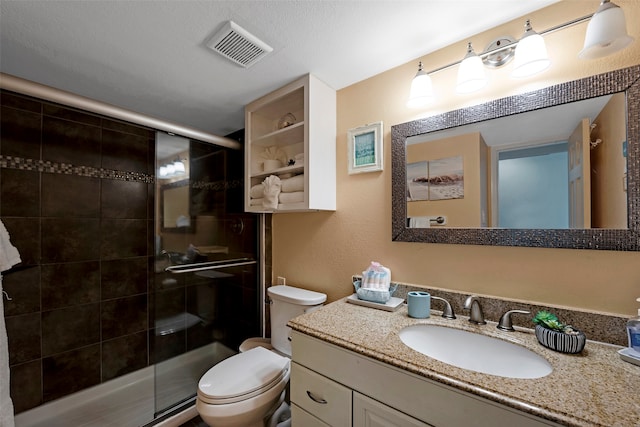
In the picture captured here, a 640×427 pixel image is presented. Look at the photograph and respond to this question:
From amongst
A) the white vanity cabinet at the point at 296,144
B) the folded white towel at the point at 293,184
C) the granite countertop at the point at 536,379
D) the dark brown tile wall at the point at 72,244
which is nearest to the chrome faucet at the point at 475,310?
the granite countertop at the point at 536,379

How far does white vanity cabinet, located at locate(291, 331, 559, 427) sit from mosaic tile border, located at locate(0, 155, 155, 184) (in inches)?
76.3

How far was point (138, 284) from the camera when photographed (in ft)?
6.91

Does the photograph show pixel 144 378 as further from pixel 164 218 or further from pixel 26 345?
pixel 164 218

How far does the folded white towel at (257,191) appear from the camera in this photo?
1767mm

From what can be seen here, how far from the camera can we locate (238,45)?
1.25m

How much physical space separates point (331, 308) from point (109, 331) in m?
1.84

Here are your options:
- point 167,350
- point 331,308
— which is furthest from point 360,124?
point 167,350

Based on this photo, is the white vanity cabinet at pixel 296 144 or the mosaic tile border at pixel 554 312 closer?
the mosaic tile border at pixel 554 312

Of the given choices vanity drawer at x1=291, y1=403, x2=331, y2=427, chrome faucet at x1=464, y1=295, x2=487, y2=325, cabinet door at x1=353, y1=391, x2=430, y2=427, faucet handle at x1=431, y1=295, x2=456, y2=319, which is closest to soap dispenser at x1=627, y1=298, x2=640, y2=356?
chrome faucet at x1=464, y1=295, x2=487, y2=325

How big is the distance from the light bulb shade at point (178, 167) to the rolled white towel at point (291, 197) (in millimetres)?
750

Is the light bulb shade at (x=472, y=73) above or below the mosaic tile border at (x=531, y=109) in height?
above

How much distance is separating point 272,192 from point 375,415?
48.3 inches

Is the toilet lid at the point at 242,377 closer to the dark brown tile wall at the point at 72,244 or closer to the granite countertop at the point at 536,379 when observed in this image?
the granite countertop at the point at 536,379

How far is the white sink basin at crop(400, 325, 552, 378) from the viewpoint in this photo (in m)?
0.89
